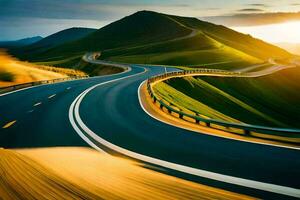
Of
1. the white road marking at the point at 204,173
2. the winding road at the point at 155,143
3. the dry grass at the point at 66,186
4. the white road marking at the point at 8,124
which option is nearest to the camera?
the dry grass at the point at 66,186

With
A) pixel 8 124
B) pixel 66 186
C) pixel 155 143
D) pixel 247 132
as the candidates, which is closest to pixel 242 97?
pixel 247 132

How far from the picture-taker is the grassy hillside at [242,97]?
44.7 m

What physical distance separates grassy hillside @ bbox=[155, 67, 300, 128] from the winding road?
17.2m

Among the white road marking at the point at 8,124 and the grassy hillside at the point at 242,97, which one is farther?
the grassy hillside at the point at 242,97

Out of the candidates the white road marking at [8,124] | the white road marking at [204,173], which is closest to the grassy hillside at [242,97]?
the white road marking at [8,124]

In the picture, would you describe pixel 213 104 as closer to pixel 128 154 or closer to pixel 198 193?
pixel 128 154

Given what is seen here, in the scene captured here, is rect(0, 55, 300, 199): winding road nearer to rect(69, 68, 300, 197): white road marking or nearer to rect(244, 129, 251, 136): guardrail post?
rect(69, 68, 300, 197): white road marking

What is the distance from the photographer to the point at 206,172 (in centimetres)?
797

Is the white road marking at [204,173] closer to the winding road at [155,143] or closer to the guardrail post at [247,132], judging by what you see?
the winding road at [155,143]

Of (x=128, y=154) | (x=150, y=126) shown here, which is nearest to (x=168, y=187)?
(x=128, y=154)

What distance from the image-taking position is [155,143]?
12.4m

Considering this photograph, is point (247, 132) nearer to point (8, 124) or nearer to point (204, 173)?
point (204, 173)

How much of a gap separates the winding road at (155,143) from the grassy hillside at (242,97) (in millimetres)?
17219

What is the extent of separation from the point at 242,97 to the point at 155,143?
5370 cm
